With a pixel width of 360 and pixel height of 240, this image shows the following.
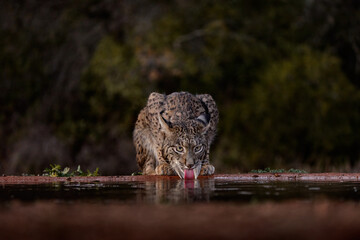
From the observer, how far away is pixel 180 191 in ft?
24.1

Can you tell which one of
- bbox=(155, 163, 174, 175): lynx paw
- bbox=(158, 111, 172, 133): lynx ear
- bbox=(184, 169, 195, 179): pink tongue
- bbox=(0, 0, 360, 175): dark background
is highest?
bbox=(0, 0, 360, 175): dark background

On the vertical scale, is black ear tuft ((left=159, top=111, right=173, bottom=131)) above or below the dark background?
below

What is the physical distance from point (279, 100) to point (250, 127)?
97cm

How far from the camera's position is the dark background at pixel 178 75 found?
1845 cm

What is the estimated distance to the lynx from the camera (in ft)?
31.6

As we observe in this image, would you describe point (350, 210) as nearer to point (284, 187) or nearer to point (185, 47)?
point (284, 187)

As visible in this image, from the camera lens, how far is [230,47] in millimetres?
19516

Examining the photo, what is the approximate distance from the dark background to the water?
9.21m

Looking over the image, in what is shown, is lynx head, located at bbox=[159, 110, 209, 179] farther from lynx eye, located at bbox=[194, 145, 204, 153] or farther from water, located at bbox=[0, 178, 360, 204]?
water, located at bbox=[0, 178, 360, 204]

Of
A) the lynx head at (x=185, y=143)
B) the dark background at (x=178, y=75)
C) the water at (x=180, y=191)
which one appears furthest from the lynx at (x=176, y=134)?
the dark background at (x=178, y=75)

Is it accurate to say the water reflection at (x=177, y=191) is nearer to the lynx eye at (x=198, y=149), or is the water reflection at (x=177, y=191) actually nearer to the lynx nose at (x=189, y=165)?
the lynx nose at (x=189, y=165)

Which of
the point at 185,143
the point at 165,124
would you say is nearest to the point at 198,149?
the point at 185,143

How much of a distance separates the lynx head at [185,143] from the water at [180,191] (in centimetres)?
51

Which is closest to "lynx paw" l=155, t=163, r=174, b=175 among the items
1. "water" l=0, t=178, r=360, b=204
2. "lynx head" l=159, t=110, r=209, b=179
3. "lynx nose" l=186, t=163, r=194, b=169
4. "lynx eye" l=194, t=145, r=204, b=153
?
"lynx head" l=159, t=110, r=209, b=179
